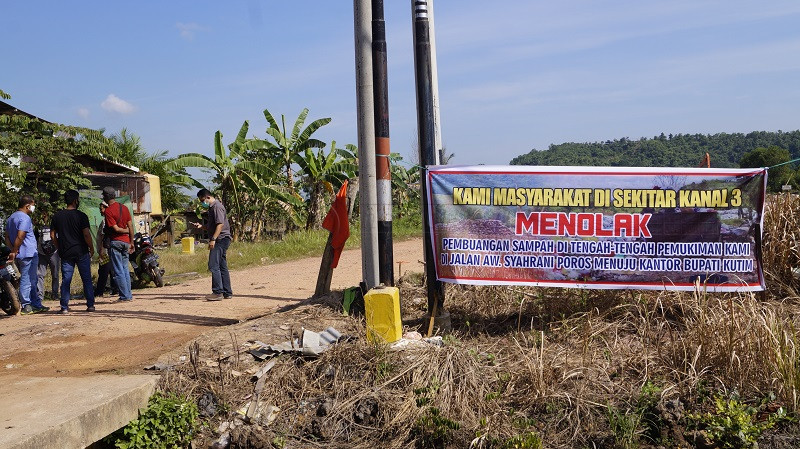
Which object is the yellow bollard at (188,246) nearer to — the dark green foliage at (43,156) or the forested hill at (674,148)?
the dark green foliage at (43,156)

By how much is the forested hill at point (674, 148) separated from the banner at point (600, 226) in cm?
2439

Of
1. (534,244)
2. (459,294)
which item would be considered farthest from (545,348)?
(459,294)

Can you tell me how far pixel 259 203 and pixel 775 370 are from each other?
1943 cm

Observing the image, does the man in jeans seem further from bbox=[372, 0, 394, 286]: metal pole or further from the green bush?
the green bush

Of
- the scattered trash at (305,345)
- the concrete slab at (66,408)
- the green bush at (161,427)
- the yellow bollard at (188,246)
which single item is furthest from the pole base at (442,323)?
the yellow bollard at (188,246)

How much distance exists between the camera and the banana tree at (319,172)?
904 inches

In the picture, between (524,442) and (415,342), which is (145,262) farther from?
(524,442)

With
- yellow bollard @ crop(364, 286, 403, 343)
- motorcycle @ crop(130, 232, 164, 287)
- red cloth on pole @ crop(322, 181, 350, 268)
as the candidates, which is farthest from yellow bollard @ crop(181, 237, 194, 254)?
yellow bollard @ crop(364, 286, 403, 343)

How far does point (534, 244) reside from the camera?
7.14 meters

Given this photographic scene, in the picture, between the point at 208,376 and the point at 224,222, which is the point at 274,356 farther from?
the point at 224,222

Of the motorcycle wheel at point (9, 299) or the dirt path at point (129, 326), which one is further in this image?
the motorcycle wheel at point (9, 299)

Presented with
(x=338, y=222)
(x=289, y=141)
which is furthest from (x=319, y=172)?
(x=338, y=222)

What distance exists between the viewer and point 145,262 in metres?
12.6

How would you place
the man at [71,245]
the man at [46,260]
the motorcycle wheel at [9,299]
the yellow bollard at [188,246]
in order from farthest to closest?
the yellow bollard at [188,246]
the man at [46,260]
the motorcycle wheel at [9,299]
the man at [71,245]
